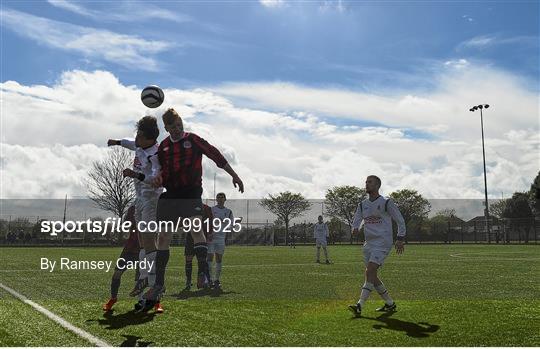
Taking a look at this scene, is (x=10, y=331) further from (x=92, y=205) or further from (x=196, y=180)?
(x=92, y=205)

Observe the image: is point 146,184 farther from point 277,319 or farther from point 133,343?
point 277,319

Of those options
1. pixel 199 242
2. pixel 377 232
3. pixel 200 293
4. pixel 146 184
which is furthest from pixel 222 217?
pixel 146 184

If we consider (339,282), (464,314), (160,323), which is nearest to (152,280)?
(160,323)

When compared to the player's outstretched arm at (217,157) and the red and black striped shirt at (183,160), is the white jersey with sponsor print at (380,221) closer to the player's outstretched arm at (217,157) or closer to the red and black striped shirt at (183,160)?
the player's outstretched arm at (217,157)

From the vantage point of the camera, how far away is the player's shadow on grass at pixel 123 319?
6204 mm

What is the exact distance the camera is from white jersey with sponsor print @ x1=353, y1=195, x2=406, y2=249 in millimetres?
7738

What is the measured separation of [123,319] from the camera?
6566 mm

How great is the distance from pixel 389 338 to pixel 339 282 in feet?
24.6

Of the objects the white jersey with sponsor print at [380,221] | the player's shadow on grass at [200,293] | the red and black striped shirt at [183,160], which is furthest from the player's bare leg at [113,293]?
the white jersey with sponsor print at [380,221]

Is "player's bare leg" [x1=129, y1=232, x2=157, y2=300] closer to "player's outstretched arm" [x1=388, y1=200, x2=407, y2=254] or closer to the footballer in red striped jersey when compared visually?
the footballer in red striped jersey

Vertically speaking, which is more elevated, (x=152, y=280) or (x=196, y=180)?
(x=196, y=180)

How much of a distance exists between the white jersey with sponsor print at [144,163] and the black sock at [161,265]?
2.78 feet

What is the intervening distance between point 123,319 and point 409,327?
3683mm

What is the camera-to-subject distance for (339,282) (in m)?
13.1
